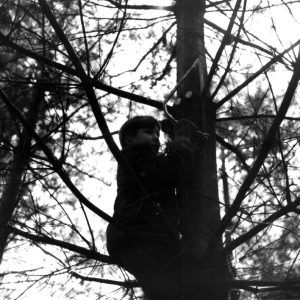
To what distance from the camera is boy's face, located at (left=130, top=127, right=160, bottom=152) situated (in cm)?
324

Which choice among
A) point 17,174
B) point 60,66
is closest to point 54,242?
point 60,66

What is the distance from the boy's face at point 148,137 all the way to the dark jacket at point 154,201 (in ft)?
0.85

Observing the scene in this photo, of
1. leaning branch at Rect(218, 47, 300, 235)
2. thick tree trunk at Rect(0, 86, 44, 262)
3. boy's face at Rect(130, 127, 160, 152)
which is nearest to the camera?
leaning branch at Rect(218, 47, 300, 235)

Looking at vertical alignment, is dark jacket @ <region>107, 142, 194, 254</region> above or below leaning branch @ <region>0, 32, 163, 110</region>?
below

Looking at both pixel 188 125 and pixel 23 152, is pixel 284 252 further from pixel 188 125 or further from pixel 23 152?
Result: pixel 23 152

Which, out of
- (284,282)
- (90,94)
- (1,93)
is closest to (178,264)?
(284,282)

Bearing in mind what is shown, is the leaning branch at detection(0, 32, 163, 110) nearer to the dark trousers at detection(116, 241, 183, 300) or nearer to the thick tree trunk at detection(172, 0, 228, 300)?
the thick tree trunk at detection(172, 0, 228, 300)

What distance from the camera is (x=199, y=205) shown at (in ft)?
9.25

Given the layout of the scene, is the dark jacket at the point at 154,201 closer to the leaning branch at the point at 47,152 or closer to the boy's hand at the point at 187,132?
the boy's hand at the point at 187,132

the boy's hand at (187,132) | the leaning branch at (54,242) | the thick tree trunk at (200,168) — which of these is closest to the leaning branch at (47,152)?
the leaning branch at (54,242)

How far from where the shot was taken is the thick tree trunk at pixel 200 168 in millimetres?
2617

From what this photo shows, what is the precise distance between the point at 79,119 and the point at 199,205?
2.51 meters

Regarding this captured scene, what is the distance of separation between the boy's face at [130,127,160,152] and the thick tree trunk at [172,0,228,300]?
19 cm

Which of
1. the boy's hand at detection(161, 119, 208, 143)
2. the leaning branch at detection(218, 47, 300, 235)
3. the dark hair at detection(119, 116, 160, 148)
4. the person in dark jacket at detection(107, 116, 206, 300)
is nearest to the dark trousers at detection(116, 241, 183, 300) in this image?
the person in dark jacket at detection(107, 116, 206, 300)
